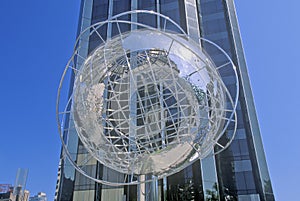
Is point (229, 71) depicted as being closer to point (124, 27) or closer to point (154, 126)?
point (124, 27)

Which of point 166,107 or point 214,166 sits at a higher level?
point 166,107

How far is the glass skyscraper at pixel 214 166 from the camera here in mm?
9852

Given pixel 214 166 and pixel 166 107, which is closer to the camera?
pixel 166 107

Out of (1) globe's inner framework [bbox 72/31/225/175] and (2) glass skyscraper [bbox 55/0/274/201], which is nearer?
(1) globe's inner framework [bbox 72/31/225/175]

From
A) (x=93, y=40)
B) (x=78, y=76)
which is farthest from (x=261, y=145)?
(x=93, y=40)

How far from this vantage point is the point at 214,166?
1016 centimetres

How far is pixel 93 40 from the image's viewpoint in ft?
46.5

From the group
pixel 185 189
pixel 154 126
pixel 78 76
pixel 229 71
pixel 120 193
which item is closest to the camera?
pixel 78 76

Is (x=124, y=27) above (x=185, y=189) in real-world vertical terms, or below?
above

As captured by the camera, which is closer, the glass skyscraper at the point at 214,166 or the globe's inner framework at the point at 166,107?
the globe's inner framework at the point at 166,107

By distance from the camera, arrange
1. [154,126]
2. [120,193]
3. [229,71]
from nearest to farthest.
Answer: [154,126]
[120,193]
[229,71]

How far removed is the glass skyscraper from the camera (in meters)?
9.85

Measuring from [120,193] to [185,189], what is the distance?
2917 mm

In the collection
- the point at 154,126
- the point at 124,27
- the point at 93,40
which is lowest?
the point at 154,126
